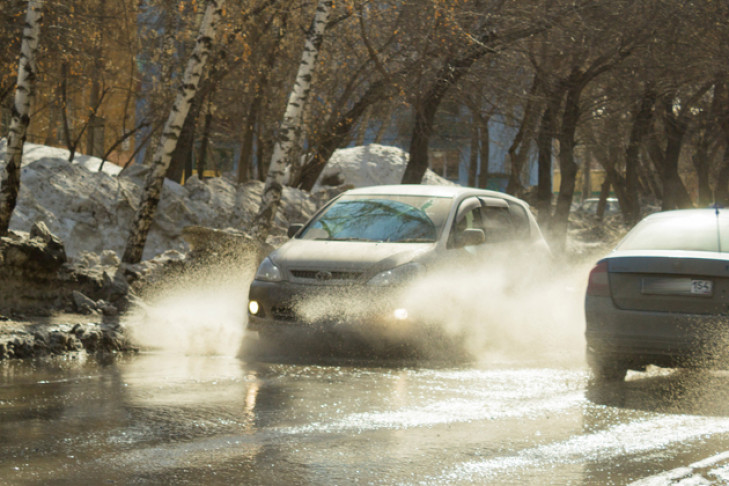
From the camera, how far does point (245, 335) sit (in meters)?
10.2

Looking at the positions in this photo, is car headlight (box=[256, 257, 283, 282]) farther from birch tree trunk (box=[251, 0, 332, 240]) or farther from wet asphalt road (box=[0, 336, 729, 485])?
birch tree trunk (box=[251, 0, 332, 240])

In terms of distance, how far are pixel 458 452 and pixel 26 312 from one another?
22.9ft

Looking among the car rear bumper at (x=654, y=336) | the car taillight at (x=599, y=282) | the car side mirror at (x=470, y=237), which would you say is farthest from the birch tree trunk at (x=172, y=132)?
the car rear bumper at (x=654, y=336)

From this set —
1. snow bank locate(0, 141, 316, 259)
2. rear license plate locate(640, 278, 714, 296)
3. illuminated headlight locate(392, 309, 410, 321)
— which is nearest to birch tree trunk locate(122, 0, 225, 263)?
snow bank locate(0, 141, 316, 259)

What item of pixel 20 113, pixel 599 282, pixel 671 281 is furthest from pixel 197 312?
pixel 671 281

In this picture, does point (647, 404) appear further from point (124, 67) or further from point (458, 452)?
point (124, 67)

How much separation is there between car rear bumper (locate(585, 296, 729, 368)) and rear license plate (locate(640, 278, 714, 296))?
170mm

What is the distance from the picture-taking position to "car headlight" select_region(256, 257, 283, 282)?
32.0ft

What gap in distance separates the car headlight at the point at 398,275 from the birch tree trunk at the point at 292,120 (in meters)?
6.89

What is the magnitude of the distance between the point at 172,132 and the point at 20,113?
214cm

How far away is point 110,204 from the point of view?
60.0 ft

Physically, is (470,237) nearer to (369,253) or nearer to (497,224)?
(369,253)

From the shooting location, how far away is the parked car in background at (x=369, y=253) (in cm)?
939

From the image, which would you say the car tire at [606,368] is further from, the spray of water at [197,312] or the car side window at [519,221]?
the spray of water at [197,312]
